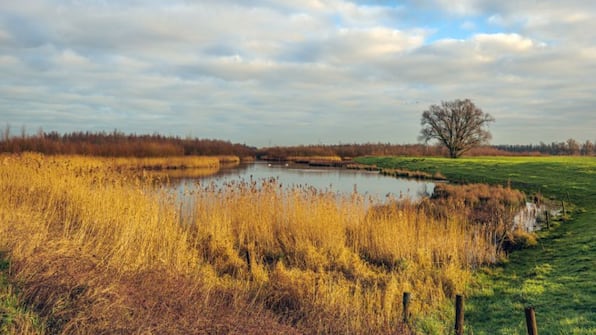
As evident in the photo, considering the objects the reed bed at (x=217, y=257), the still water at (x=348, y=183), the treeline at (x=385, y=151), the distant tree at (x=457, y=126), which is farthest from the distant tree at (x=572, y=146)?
the reed bed at (x=217, y=257)

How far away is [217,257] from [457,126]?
45882mm

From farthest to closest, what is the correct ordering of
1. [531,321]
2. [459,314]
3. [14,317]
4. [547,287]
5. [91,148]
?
[91,148]
[547,287]
[459,314]
[531,321]
[14,317]

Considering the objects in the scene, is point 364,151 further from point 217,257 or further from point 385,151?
point 217,257

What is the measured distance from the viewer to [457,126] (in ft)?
159

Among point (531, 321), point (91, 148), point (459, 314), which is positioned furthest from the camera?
point (91, 148)

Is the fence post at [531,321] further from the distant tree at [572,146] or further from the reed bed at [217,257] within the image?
the distant tree at [572,146]

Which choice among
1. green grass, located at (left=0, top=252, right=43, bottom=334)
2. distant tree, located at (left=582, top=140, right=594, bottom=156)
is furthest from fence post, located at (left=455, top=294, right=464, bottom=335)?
distant tree, located at (left=582, top=140, right=594, bottom=156)

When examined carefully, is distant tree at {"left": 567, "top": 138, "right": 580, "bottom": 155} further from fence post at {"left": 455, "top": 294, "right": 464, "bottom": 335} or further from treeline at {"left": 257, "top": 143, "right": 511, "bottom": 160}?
fence post at {"left": 455, "top": 294, "right": 464, "bottom": 335}

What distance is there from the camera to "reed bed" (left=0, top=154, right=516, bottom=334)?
3951 mm

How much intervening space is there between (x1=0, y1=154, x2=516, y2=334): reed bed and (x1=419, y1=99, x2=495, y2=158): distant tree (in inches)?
1626

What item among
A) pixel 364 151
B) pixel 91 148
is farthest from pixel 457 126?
pixel 91 148

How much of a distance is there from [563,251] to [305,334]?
7269 mm

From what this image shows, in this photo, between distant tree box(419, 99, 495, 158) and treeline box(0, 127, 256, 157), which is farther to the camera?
distant tree box(419, 99, 495, 158)

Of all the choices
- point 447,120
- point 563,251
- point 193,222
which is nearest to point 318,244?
point 193,222
